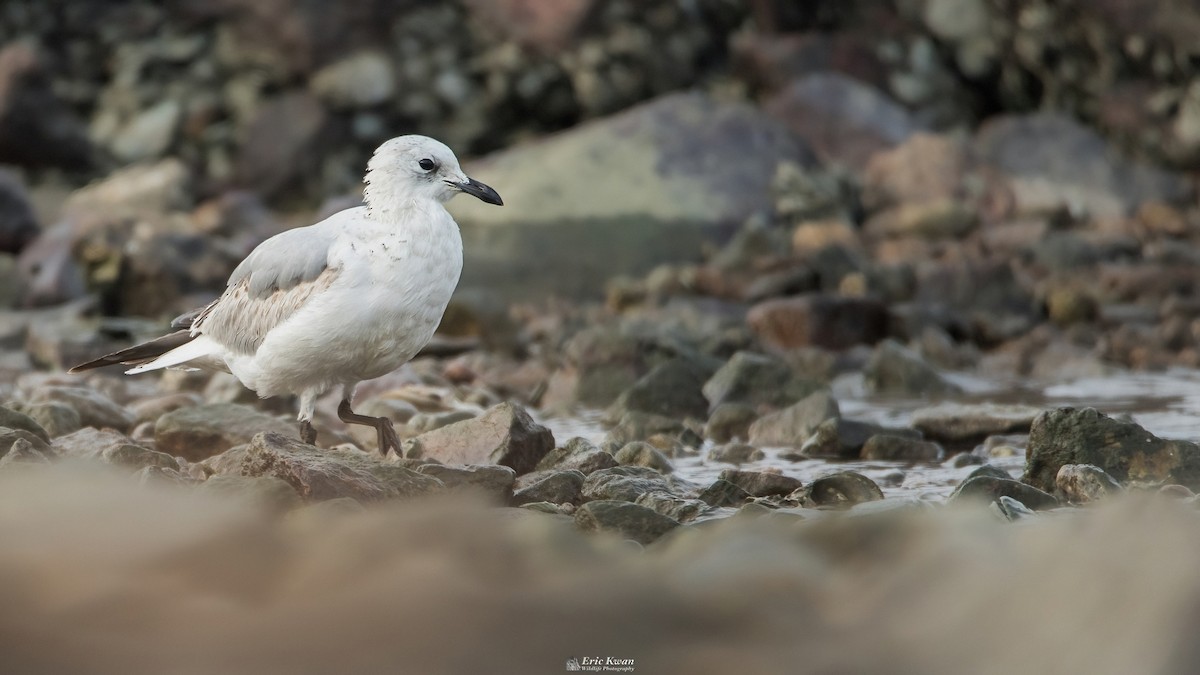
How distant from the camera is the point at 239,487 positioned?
4.15 meters

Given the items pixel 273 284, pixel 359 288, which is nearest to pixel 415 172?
pixel 359 288

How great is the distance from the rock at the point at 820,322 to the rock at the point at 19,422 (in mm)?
4788

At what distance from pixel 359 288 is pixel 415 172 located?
0.52 meters

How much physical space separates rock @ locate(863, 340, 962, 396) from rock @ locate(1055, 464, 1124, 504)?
3062 millimetres

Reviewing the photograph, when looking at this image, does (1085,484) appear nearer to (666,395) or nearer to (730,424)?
(730,424)

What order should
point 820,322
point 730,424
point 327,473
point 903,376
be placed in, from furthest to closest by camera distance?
point 820,322 → point 903,376 → point 730,424 → point 327,473

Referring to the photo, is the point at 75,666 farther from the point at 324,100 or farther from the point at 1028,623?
the point at 324,100

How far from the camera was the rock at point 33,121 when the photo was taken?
13539 millimetres

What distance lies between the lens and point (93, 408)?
244 inches

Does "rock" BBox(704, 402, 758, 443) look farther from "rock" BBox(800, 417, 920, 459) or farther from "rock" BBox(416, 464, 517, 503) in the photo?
"rock" BBox(416, 464, 517, 503)

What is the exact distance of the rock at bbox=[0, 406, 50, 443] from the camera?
5094 mm

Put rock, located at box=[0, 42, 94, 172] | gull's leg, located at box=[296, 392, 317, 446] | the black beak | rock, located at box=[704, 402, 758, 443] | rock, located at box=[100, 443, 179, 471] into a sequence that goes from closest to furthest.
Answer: rock, located at box=[100, 443, 179, 471] → the black beak → gull's leg, located at box=[296, 392, 317, 446] → rock, located at box=[704, 402, 758, 443] → rock, located at box=[0, 42, 94, 172]

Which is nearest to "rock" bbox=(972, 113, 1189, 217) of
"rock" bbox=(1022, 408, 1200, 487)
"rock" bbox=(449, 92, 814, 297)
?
"rock" bbox=(449, 92, 814, 297)

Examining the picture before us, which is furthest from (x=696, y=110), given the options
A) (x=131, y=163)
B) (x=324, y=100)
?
(x=131, y=163)
